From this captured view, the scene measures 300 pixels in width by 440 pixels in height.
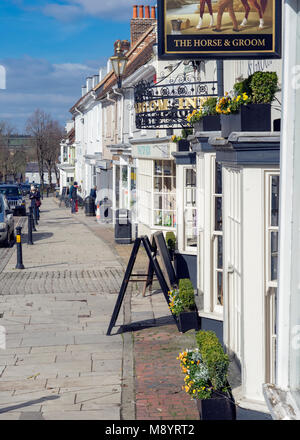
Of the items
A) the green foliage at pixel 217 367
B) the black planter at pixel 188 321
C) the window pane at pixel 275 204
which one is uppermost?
the window pane at pixel 275 204

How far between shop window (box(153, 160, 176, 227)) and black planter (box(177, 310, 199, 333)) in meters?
7.14

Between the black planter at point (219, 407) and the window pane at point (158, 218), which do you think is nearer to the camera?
the black planter at point (219, 407)

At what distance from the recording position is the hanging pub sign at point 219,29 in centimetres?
665

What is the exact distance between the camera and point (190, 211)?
11.9 meters

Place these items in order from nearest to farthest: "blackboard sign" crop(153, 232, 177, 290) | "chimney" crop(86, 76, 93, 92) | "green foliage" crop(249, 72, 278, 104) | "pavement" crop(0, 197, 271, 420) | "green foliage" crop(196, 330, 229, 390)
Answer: "green foliage" crop(249, 72, 278, 104) → "green foliage" crop(196, 330, 229, 390) → "pavement" crop(0, 197, 271, 420) → "blackboard sign" crop(153, 232, 177, 290) → "chimney" crop(86, 76, 93, 92)

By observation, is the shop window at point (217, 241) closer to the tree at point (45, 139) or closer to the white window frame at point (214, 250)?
the white window frame at point (214, 250)

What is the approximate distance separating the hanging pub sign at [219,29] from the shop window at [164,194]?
9.93 meters

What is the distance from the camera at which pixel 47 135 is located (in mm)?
87438

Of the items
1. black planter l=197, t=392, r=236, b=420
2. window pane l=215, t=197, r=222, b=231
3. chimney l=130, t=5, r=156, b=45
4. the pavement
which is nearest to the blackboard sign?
the pavement

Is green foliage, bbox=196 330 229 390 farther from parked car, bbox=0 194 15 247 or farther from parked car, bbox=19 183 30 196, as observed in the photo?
parked car, bbox=19 183 30 196

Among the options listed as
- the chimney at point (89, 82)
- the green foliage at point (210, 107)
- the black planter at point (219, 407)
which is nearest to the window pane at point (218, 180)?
the green foliage at point (210, 107)

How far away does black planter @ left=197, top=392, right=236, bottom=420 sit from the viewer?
587 cm

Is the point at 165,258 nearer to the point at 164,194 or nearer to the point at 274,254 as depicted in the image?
the point at 274,254

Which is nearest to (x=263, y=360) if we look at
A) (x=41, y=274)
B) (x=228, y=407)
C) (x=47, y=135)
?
(x=228, y=407)
